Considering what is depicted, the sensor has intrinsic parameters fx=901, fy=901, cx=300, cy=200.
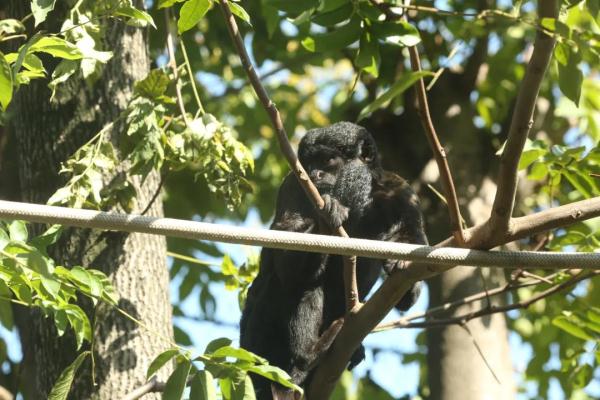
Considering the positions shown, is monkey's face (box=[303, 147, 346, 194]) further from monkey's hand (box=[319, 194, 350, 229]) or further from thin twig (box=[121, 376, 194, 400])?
thin twig (box=[121, 376, 194, 400])

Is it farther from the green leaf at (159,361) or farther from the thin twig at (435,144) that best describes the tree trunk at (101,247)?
the thin twig at (435,144)

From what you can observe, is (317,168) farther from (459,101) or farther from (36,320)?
(459,101)

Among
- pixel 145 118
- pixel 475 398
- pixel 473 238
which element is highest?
pixel 145 118

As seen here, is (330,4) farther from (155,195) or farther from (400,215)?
(400,215)

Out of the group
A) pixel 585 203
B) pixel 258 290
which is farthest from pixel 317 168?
pixel 585 203

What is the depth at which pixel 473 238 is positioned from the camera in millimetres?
2752

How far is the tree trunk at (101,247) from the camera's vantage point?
11.8ft

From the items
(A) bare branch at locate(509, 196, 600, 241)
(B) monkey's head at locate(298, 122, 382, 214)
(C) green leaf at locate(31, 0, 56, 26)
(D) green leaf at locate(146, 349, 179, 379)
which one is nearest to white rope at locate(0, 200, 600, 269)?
(A) bare branch at locate(509, 196, 600, 241)

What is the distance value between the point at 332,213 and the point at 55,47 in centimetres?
112

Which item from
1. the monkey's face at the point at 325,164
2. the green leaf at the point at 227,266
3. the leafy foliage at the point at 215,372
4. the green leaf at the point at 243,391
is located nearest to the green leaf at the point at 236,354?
the leafy foliage at the point at 215,372

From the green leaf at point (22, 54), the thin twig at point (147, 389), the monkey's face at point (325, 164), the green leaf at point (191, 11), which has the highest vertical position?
the green leaf at point (191, 11)

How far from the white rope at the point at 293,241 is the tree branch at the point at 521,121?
113mm

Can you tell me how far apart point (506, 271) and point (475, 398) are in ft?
2.79

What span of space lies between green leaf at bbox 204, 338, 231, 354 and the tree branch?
2.85 ft
